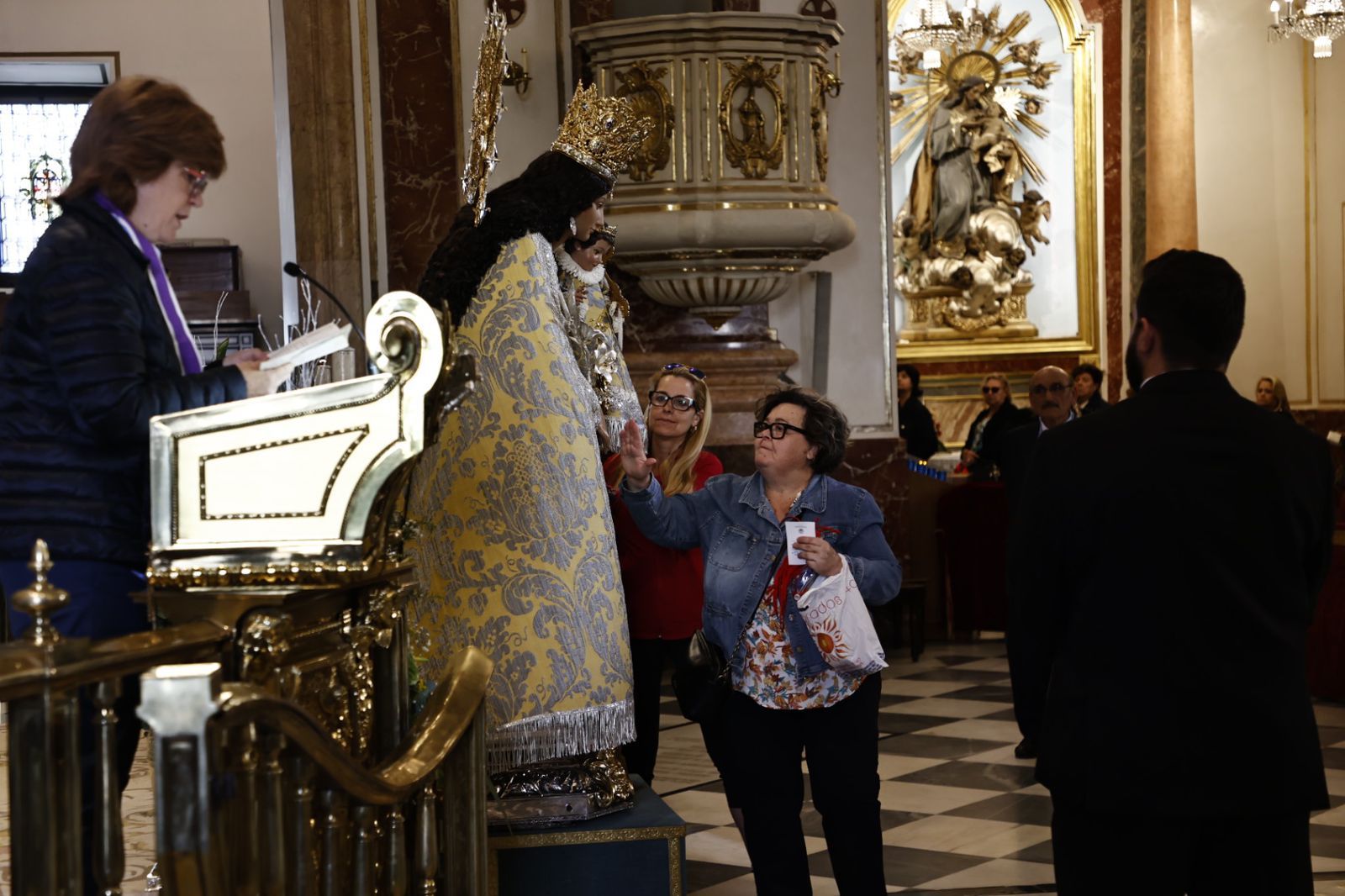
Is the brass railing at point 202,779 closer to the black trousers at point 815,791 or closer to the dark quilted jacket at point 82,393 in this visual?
the dark quilted jacket at point 82,393

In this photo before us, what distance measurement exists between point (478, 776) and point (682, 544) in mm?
1321

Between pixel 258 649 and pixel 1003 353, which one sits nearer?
pixel 258 649

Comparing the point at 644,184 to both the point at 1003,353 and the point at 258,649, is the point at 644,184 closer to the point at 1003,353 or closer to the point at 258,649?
the point at 258,649

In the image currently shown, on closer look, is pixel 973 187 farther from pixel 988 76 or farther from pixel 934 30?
pixel 934 30

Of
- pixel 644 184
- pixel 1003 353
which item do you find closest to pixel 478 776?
pixel 644 184

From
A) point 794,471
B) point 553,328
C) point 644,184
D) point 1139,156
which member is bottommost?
point 794,471

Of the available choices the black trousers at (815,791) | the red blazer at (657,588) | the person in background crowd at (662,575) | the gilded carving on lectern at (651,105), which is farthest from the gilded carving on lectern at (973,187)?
the black trousers at (815,791)

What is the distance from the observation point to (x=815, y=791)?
3615 millimetres

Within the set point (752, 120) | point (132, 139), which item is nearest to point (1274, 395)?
point (752, 120)

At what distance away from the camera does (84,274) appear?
2.42m

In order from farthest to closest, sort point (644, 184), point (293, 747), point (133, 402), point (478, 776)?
point (644, 184), point (478, 776), point (133, 402), point (293, 747)

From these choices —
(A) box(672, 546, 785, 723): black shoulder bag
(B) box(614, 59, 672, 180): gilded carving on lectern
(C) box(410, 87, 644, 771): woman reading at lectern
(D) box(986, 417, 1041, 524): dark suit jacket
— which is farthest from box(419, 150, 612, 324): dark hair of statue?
(B) box(614, 59, 672, 180): gilded carving on lectern

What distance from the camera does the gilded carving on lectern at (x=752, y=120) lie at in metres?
7.43

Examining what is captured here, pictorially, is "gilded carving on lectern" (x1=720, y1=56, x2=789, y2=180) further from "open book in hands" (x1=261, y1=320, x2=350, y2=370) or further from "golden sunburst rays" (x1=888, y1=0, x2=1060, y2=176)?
"golden sunburst rays" (x1=888, y1=0, x2=1060, y2=176)
